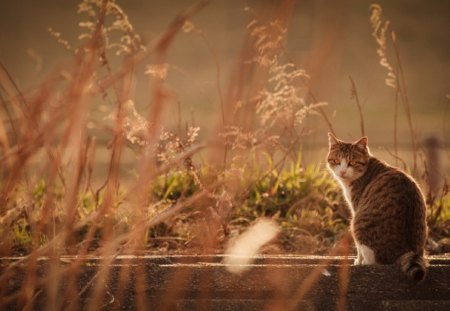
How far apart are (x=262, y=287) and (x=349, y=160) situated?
5.37ft

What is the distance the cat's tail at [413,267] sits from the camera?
2672 mm

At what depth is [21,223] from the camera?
4367 millimetres

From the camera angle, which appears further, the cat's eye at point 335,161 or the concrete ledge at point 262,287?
the cat's eye at point 335,161

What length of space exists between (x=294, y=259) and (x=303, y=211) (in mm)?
1422

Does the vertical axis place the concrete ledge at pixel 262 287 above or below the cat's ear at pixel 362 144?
below

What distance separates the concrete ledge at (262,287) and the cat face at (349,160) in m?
1.23

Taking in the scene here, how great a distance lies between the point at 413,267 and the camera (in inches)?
106

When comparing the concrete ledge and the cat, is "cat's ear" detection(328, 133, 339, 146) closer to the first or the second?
the cat

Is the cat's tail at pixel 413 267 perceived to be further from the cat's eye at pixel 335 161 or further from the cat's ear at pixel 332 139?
the cat's ear at pixel 332 139

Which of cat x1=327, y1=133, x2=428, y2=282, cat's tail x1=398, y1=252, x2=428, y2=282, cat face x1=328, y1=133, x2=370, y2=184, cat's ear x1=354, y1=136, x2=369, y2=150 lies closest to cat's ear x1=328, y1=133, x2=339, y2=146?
cat face x1=328, y1=133, x2=370, y2=184

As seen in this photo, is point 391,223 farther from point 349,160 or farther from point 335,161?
point 335,161

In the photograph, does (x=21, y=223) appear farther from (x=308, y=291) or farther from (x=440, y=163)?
(x=440, y=163)

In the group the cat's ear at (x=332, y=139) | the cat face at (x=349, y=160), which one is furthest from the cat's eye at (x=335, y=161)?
the cat's ear at (x=332, y=139)

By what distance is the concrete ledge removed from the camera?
2.58 m
